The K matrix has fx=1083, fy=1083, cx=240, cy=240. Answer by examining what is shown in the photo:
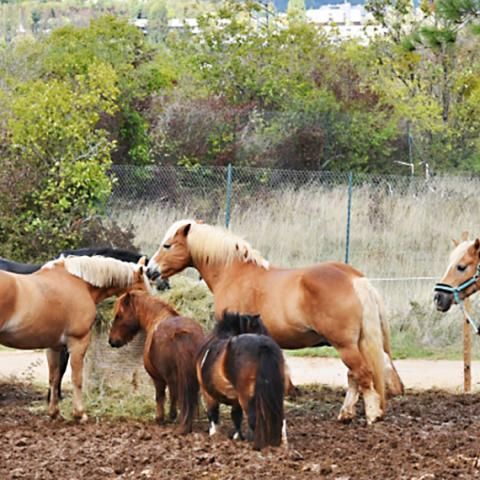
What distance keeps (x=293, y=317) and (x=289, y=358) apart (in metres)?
4.48

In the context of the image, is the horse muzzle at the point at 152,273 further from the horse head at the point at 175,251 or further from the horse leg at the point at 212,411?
the horse leg at the point at 212,411

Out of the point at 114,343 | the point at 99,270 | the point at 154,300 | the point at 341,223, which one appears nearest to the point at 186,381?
the point at 154,300

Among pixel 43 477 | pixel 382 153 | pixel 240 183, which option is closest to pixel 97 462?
pixel 43 477

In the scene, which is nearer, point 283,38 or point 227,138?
point 227,138

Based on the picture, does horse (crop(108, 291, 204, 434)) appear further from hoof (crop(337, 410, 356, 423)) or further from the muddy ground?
hoof (crop(337, 410, 356, 423))

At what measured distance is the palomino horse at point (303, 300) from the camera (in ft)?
32.2

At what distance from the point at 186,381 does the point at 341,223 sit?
35.0 feet

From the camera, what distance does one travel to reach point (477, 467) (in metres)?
7.50

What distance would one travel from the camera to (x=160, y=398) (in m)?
9.91

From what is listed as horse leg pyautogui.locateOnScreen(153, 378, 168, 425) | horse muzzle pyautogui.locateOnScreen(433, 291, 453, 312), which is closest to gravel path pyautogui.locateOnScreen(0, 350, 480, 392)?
horse muzzle pyautogui.locateOnScreen(433, 291, 453, 312)

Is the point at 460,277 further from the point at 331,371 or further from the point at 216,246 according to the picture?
the point at 331,371

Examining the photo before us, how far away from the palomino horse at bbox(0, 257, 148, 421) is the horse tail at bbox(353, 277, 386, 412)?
2.20 meters

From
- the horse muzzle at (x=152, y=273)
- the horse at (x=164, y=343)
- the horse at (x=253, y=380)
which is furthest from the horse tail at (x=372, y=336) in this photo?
the horse muzzle at (x=152, y=273)

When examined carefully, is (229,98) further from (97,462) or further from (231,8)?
(97,462)
